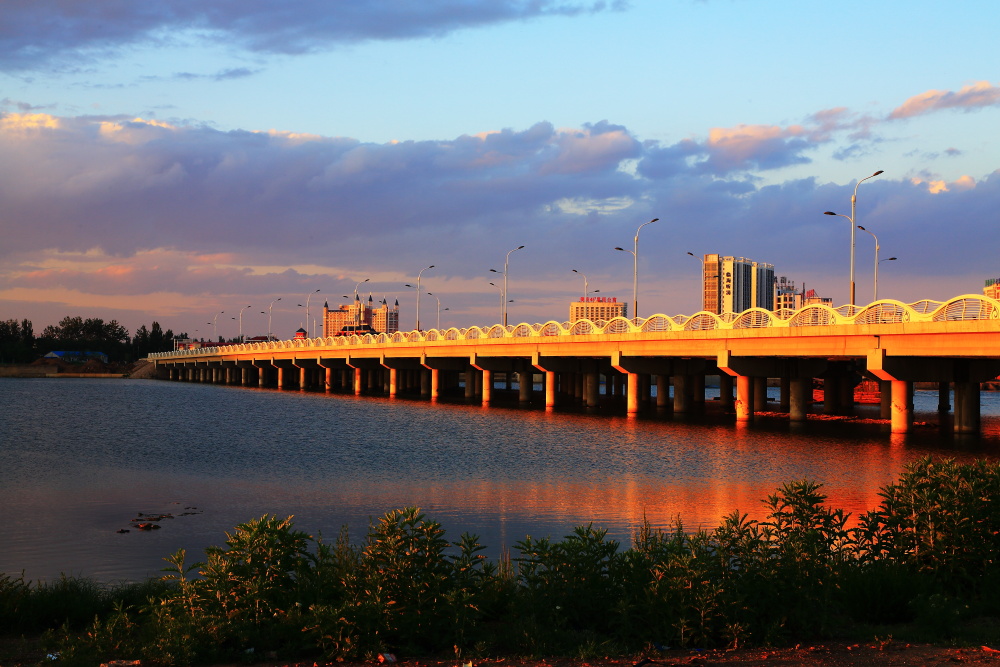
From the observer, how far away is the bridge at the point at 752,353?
46.2 metres

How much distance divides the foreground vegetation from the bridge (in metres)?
36.0

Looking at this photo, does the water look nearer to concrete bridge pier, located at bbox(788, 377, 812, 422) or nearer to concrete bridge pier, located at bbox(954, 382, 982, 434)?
concrete bridge pier, located at bbox(788, 377, 812, 422)

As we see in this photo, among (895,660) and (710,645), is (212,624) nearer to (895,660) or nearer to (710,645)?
(710,645)

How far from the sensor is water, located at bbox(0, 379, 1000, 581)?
20.9m

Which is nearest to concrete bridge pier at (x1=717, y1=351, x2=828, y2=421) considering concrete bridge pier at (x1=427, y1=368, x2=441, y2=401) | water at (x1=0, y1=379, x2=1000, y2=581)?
water at (x1=0, y1=379, x2=1000, y2=581)

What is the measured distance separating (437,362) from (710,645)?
291 ft

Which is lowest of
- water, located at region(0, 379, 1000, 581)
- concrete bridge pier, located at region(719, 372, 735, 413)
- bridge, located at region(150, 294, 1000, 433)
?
water, located at region(0, 379, 1000, 581)

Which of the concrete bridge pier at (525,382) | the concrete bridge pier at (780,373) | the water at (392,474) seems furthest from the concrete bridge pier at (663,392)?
the water at (392,474)

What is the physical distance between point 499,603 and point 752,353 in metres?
48.7

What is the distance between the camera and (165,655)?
9.44m

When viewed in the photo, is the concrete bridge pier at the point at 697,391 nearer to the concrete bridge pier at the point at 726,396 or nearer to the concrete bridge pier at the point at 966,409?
the concrete bridge pier at the point at 726,396

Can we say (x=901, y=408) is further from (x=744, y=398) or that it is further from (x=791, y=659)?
(x=791, y=659)

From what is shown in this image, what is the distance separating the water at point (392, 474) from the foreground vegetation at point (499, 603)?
21.1 feet

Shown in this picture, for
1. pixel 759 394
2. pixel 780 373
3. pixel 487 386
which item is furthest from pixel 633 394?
pixel 487 386
